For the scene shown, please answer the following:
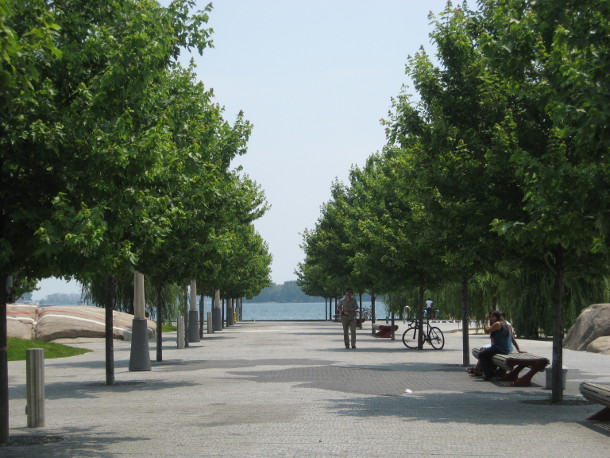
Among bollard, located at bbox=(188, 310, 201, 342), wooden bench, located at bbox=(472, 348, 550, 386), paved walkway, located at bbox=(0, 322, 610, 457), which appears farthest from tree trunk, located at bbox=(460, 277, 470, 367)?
bollard, located at bbox=(188, 310, 201, 342)

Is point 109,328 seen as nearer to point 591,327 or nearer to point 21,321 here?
point 591,327

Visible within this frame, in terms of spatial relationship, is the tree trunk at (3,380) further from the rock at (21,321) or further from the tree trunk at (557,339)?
the rock at (21,321)

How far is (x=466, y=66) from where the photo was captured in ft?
60.7

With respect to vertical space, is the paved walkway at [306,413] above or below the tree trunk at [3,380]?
below

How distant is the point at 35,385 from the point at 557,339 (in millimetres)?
8336

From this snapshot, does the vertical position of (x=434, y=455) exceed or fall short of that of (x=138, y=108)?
it falls short

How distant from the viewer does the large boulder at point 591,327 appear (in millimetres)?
31828

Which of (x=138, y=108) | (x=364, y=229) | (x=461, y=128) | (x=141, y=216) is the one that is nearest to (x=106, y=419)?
(x=141, y=216)

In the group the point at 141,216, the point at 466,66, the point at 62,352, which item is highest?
the point at 466,66

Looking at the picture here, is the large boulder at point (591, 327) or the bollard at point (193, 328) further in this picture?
the bollard at point (193, 328)

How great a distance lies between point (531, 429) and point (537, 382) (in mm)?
7811

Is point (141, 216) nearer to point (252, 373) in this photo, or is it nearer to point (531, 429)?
point (531, 429)

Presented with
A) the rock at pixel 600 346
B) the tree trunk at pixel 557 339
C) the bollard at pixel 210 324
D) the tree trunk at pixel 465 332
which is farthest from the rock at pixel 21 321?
the tree trunk at pixel 557 339

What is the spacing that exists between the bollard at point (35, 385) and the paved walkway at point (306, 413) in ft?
0.91
